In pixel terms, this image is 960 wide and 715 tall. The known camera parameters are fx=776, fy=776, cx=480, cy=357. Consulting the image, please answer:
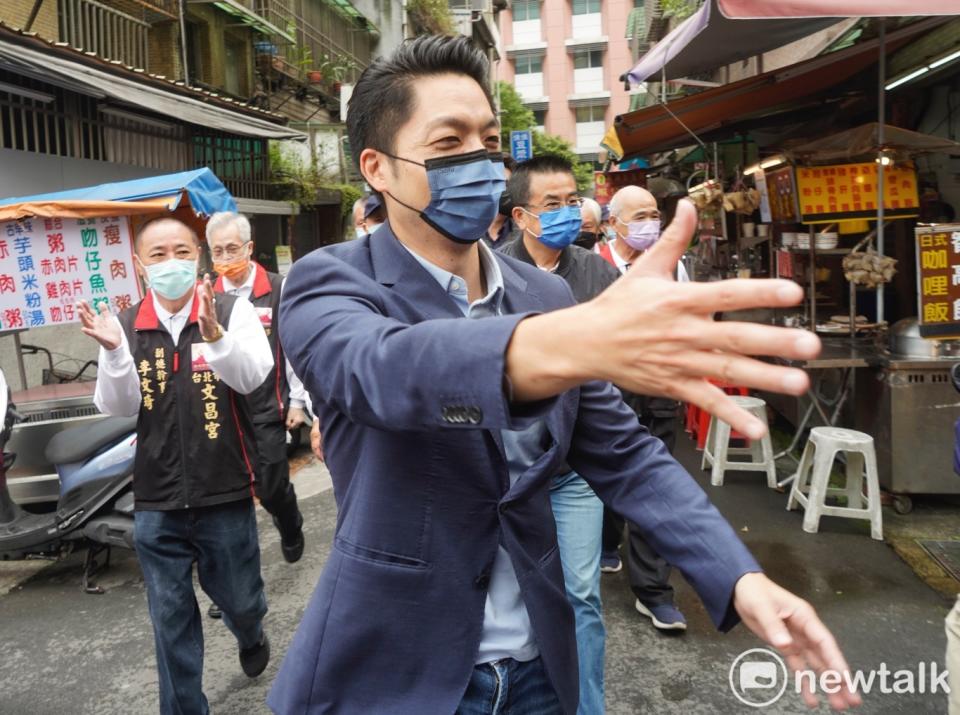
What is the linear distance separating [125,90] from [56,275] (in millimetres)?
3275

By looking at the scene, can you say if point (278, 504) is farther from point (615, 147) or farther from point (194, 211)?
point (615, 147)

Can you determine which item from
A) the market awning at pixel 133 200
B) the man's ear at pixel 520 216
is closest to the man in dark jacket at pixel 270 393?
the market awning at pixel 133 200

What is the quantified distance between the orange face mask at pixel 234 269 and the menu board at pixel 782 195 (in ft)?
13.7

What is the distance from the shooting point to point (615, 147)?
9.02 meters

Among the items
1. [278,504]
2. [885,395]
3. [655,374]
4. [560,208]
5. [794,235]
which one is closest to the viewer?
[655,374]

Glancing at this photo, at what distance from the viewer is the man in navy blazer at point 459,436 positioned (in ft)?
3.46

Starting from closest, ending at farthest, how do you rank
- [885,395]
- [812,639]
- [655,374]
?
[655,374]
[812,639]
[885,395]

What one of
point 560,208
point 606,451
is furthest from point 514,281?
point 560,208

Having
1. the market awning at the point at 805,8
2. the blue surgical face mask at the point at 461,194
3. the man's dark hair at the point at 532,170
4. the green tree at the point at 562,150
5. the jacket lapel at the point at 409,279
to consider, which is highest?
the green tree at the point at 562,150

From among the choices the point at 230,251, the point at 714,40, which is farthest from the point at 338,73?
the point at 230,251

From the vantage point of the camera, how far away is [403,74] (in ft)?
5.53

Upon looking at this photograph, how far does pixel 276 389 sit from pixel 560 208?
2169mm

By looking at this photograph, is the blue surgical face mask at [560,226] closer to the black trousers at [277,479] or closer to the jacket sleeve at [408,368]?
the black trousers at [277,479]

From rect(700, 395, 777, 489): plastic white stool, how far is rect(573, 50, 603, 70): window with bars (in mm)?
43486
